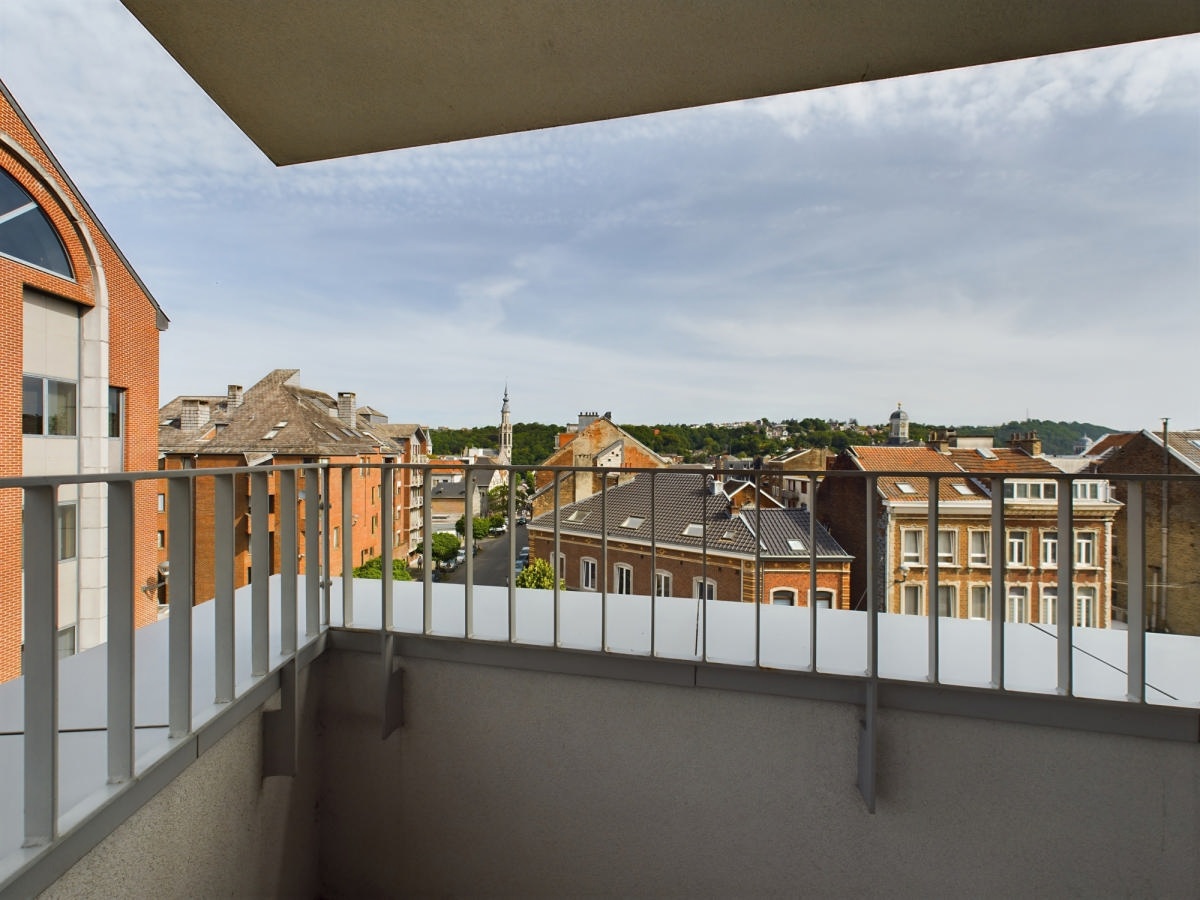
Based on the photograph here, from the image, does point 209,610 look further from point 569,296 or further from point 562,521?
point 569,296

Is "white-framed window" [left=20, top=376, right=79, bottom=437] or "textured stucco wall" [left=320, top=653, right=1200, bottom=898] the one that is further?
"white-framed window" [left=20, top=376, right=79, bottom=437]

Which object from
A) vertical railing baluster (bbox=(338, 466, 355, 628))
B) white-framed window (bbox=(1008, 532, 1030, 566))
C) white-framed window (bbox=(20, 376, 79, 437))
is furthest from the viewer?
white-framed window (bbox=(20, 376, 79, 437))

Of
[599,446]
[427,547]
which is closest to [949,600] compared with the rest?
[427,547]

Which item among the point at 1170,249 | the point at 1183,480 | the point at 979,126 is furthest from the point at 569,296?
the point at 1183,480

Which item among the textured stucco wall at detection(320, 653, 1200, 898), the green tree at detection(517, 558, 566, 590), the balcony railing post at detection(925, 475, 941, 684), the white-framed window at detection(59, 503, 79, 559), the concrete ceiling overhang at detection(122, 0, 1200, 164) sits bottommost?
the textured stucco wall at detection(320, 653, 1200, 898)

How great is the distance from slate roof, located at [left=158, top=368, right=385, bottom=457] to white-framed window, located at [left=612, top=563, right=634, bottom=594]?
1980mm

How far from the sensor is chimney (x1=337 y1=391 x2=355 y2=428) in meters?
7.41

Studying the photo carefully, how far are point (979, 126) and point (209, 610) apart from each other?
231 inches

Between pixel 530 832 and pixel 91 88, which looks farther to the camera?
pixel 91 88

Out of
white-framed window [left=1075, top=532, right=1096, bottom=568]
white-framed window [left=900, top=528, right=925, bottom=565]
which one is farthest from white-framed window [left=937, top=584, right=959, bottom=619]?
white-framed window [left=1075, top=532, right=1096, bottom=568]

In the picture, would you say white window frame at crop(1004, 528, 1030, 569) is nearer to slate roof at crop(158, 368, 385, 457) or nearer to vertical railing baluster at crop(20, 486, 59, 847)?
vertical railing baluster at crop(20, 486, 59, 847)

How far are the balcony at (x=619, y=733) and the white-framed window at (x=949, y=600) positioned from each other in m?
0.05

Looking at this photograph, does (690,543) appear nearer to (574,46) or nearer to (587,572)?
(587,572)

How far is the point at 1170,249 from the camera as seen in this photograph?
3068 millimetres
